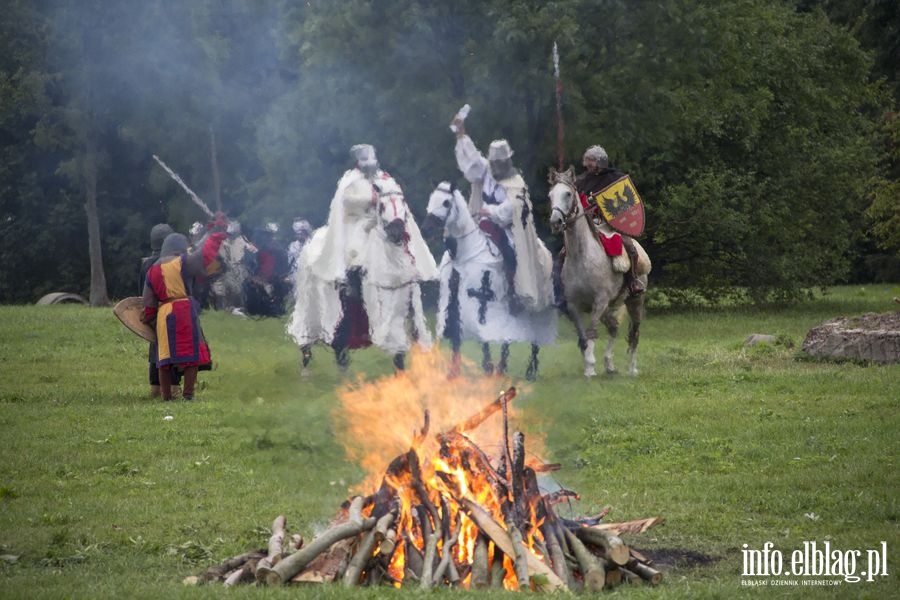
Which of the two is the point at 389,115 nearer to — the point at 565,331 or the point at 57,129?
the point at 565,331

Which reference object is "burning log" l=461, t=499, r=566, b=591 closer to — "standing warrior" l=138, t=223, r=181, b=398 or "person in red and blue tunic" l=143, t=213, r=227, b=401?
"person in red and blue tunic" l=143, t=213, r=227, b=401

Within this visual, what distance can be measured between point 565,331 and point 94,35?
13.7 metres

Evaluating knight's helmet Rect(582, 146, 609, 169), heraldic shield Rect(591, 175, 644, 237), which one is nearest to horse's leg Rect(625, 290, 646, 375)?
heraldic shield Rect(591, 175, 644, 237)

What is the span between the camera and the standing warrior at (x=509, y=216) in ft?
59.6

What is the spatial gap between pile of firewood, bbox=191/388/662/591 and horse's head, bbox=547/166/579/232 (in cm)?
898

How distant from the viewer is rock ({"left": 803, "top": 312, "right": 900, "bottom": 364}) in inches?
773

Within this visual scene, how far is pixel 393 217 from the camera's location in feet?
58.3

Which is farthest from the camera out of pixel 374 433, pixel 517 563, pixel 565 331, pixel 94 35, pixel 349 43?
pixel 94 35

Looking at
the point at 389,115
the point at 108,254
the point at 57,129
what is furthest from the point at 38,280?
the point at 389,115

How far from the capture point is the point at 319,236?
65.3 feet

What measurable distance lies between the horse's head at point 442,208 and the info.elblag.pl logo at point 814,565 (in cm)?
830

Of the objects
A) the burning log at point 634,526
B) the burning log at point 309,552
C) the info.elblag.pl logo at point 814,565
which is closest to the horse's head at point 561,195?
the burning log at point 634,526

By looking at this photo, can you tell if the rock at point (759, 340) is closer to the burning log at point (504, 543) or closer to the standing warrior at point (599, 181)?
the standing warrior at point (599, 181)

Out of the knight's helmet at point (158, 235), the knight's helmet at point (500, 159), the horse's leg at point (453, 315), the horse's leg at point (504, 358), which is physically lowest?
the horse's leg at point (504, 358)
